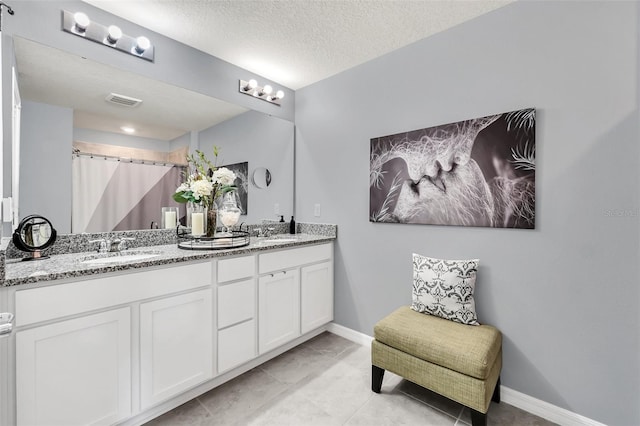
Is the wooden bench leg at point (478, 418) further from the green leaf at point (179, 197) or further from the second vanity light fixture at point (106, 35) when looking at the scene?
the second vanity light fixture at point (106, 35)

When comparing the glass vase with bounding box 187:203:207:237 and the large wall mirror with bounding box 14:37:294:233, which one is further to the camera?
the glass vase with bounding box 187:203:207:237

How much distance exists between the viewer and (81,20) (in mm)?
1764

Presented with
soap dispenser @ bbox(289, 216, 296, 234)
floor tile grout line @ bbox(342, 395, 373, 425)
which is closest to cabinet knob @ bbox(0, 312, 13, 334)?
floor tile grout line @ bbox(342, 395, 373, 425)

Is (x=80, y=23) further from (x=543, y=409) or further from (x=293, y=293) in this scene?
(x=543, y=409)

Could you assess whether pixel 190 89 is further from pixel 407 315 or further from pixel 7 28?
pixel 407 315

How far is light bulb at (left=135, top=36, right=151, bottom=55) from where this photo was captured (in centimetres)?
200

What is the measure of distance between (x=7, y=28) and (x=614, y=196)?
334 cm

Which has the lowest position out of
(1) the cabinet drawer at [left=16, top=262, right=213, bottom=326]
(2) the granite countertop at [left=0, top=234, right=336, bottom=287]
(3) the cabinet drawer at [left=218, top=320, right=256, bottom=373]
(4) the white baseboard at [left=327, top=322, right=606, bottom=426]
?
(4) the white baseboard at [left=327, top=322, right=606, bottom=426]

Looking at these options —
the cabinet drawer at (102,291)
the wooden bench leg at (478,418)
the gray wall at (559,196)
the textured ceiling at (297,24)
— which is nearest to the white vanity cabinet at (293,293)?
the cabinet drawer at (102,291)

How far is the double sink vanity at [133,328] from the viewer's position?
1.28 metres

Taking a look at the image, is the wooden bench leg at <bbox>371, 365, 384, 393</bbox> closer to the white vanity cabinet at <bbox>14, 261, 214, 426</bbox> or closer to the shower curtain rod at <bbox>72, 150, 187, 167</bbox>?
the white vanity cabinet at <bbox>14, 261, 214, 426</bbox>

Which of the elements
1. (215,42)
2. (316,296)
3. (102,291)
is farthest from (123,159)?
(316,296)

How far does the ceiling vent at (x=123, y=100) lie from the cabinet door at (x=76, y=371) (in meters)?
1.40

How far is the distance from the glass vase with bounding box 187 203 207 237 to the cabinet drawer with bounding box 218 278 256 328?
506mm
